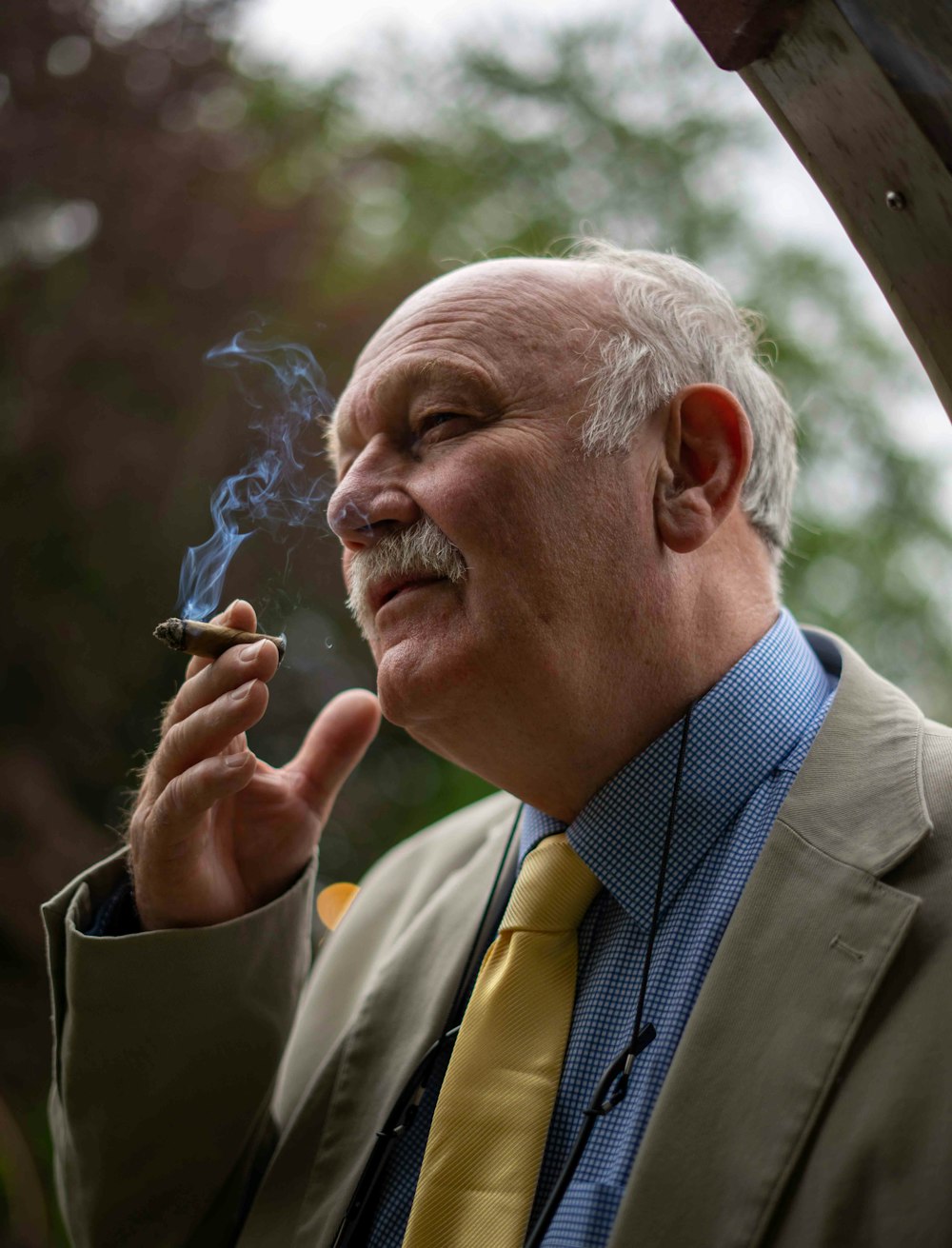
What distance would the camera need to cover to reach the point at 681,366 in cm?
188

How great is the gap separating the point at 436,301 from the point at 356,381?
225 millimetres

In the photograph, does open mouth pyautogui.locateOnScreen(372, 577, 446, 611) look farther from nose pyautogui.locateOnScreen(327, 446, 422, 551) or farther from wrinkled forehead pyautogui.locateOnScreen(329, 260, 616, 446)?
wrinkled forehead pyautogui.locateOnScreen(329, 260, 616, 446)

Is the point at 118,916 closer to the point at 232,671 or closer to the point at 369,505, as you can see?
the point at 232,671

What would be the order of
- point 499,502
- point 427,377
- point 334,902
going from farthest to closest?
point 334,902
point 427,377
point 499,502

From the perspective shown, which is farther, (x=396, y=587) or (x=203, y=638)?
(x=396, y=587)

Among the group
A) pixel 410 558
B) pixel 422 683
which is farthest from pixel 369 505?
pixel 422 683

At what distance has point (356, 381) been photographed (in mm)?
1929

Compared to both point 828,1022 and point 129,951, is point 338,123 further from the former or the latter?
point 828,1022

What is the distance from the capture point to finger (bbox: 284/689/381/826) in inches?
82.7

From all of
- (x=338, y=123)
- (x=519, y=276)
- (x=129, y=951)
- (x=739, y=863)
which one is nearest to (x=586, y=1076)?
(x=739, y=863)

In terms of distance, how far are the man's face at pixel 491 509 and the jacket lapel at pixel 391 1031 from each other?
1.67 feet

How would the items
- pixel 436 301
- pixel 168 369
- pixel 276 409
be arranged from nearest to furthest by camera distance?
pixel 436 301
pixel 276 409
pixel 168 369

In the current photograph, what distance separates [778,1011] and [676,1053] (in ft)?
0.50

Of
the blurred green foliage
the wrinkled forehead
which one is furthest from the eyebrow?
the blurred green foliage
